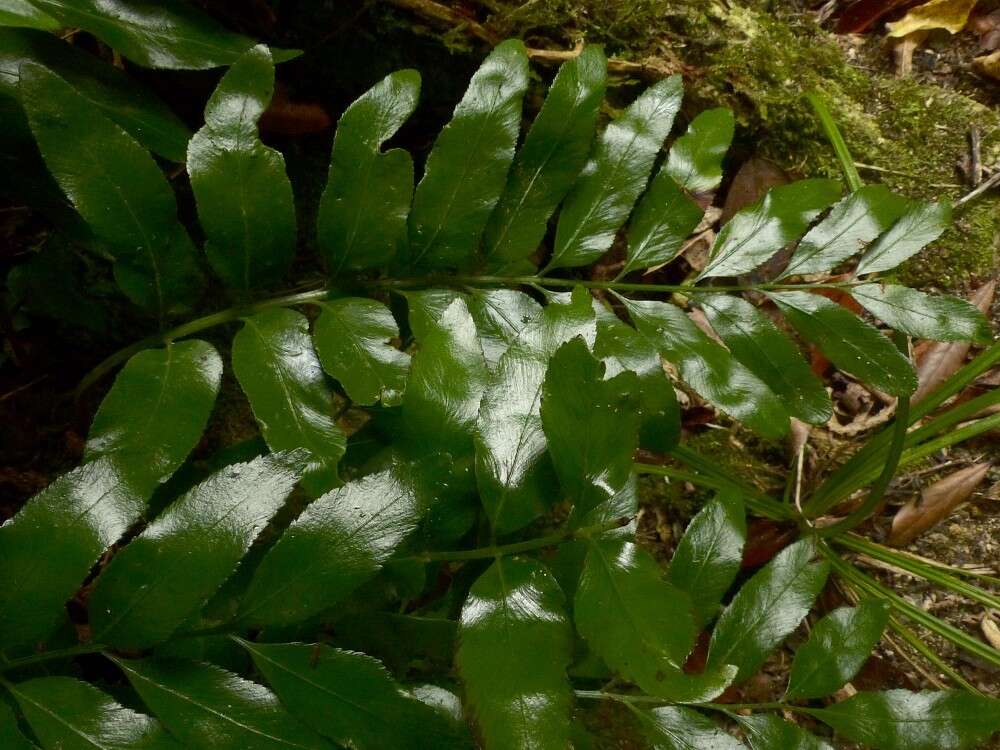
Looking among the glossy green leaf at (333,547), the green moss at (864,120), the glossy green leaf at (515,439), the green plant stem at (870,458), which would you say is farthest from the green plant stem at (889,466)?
the glossy green leaf at (333,547)

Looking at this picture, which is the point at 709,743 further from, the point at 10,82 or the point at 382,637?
the point at 10,82

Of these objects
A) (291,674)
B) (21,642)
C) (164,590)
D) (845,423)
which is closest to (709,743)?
(291,674)

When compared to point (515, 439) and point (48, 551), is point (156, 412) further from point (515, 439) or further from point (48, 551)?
point (515, 439)

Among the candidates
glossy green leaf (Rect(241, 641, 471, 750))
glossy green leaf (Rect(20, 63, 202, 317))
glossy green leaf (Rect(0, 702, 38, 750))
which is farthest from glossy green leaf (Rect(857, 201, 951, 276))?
glossy green leaf (Rect(0, 702, 38, 750))

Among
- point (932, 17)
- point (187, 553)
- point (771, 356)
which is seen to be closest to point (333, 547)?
point (187, 553)

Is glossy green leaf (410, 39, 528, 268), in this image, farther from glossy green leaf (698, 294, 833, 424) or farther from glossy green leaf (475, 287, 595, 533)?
glossy green leaf (698, 294, 833, 424)
